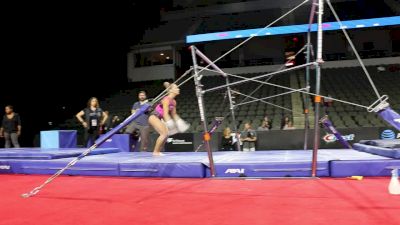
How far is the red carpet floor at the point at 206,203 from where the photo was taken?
2.58 metres

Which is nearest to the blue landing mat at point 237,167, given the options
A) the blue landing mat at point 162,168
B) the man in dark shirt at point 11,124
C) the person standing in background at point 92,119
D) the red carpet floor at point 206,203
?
the blue landing mat at point 162,168

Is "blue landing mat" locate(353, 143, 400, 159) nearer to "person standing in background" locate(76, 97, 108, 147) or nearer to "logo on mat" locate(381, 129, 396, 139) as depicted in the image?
"logo on mat" locate(381, 129, 396, 139)

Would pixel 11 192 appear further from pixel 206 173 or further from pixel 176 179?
pixel 206 173

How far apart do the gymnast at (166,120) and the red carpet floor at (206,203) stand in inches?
48.8

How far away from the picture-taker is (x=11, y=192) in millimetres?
4066

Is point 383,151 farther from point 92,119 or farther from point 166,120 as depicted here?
point 92,119

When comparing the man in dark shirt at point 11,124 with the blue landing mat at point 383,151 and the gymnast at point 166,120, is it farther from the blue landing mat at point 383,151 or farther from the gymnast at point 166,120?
the blue landing mat at point 383,151

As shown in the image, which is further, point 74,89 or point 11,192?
point 74,89

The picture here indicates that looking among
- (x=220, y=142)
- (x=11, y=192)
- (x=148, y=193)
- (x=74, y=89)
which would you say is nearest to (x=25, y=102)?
(x=74, y=89)

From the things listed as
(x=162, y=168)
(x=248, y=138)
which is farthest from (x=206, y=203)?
(x=248, y=138)

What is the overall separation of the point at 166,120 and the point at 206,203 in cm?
256

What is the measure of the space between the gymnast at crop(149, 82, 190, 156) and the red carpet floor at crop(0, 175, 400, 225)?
4.07 ft

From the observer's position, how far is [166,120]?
18.3ft

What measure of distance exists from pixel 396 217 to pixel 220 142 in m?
7.69
